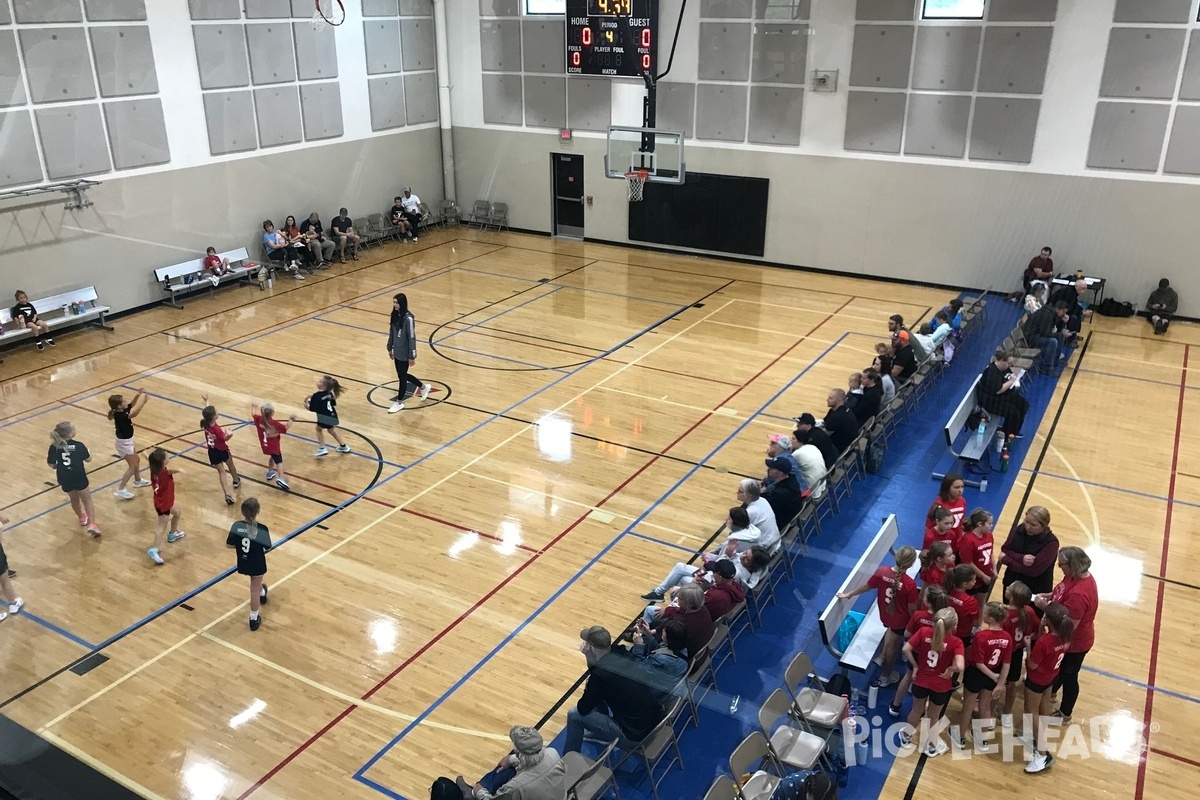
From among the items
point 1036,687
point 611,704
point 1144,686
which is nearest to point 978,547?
point 1036,687

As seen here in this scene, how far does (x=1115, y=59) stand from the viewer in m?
17.2

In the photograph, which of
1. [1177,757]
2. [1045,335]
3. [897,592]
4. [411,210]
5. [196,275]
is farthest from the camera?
[411,210]

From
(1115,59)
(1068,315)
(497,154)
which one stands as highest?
(1115,59)

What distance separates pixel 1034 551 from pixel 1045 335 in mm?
8411

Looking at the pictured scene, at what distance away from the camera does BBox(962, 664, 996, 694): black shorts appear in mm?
6928

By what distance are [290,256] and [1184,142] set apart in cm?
1842

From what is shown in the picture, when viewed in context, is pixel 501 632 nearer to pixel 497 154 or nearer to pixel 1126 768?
pixel 1126 768

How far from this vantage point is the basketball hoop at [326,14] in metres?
20.6

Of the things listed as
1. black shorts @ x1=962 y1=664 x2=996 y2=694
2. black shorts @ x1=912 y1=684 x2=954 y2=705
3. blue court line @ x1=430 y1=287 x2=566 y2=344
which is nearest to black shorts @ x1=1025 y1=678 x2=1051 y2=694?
black shorts @ x1=962 y1=664 x2=996 y2=694

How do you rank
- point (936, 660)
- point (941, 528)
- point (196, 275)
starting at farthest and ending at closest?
1. point (196, 275)
2. point (941, 528)
3. point (936, 660)

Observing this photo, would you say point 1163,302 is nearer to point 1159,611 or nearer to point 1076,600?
point 1159,611

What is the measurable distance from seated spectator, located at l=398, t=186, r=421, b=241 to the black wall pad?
757 inches

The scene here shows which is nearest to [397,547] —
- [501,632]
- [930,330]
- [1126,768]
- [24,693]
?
[501,632]

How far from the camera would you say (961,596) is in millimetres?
7141
